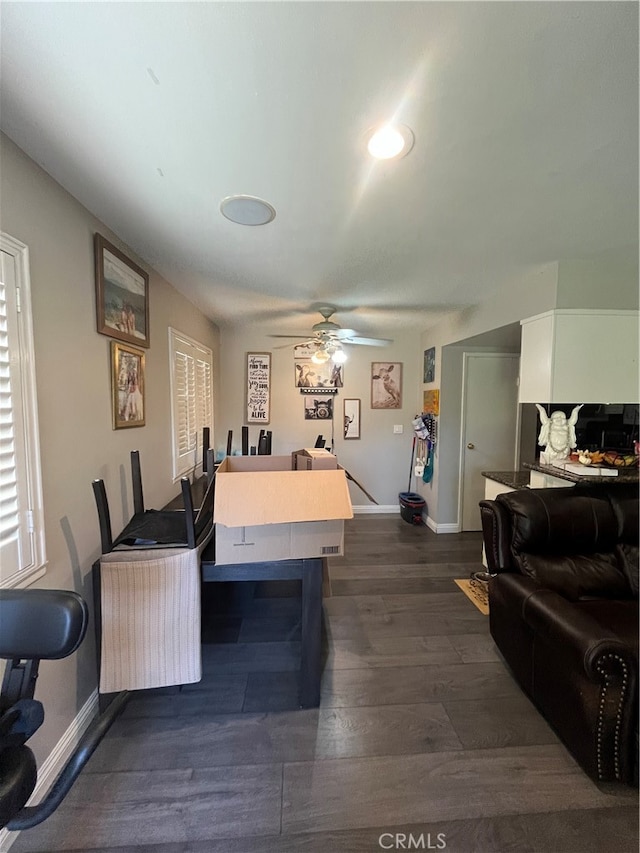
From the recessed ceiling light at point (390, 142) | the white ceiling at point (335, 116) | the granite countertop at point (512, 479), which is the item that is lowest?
the granite countertop at point (512, 479)

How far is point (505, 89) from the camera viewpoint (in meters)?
0.96

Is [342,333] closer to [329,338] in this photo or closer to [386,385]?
[329,338]

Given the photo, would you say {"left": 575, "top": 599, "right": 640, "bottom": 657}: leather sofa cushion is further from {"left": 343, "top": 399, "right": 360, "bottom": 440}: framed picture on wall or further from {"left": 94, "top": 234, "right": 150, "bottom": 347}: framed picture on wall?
{"left": 343, "top": 399, "right": 360, "bottom": 440}: framed picture on wall

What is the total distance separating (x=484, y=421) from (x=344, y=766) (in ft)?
11.6

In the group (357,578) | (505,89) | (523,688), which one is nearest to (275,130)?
(505,89)

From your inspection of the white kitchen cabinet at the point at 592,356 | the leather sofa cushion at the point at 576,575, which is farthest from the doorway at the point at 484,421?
the leather sofa cushion at the point at 576,575

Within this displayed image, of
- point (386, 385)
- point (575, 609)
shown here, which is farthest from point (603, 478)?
point (386, 385)

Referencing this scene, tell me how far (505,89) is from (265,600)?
3.13m

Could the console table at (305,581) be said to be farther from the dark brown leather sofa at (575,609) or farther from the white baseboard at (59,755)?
the dark brown leather sofa at (575,609)

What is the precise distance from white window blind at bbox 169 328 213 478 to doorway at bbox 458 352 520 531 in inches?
119

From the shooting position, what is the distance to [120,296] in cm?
192

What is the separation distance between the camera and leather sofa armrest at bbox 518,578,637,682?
130cm

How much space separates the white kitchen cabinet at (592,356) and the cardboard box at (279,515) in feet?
5.71

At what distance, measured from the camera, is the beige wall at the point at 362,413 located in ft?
15.0
